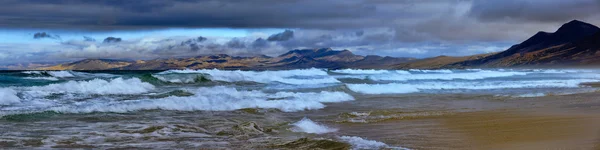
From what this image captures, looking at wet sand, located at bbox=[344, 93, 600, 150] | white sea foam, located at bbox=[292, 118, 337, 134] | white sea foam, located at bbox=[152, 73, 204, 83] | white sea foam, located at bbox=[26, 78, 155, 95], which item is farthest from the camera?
white sea foam, located at bbox=[152, 73, 204, 83]

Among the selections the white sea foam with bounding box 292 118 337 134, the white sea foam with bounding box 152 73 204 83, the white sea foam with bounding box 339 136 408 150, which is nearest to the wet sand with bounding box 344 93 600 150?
the white sea foam with bounding box 339 136 408 150

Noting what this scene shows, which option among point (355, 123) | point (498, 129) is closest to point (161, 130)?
point (355, 123)

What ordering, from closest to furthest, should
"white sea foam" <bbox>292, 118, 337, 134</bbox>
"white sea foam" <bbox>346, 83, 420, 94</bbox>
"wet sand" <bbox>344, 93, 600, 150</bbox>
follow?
"wet sand" <bbox>344, 93, 600, 150</bbox>
"white sea foam" <bbox>292, 118, 337, 134</bbox>
"white sea foam" <bbox>346, 83, 420, 94</bbox>

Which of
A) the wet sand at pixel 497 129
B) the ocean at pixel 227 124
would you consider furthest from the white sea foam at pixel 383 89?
the wet sand at pixel 497 129

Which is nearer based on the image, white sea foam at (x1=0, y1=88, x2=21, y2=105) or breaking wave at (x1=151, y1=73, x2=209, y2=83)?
white sea foam at (x1=0, y1=88, x2=21, y2=105)

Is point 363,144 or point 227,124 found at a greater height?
point 227,124

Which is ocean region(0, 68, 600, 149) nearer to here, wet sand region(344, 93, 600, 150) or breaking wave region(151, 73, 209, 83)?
wet sand region(344, 93, 600, 150)

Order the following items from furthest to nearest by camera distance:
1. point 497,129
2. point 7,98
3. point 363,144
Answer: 1. point 7,98
2. point 497,129
3. point 363,144

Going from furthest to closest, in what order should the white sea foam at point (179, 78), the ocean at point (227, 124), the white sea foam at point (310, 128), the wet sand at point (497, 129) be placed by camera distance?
1. the white sea foam at point (179, 78)
2. the white sea foam at point (310, 128)
3. the ocean at point (227, 124)
4. the wet sand at point (497, 129)

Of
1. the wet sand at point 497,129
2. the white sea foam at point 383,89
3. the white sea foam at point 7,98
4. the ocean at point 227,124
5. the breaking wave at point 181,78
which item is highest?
the breaking wave at point 181,78

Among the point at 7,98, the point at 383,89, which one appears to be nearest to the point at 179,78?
the point at 383,89

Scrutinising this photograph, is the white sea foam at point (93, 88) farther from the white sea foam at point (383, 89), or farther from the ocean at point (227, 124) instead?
the white sea foam at point (383, 89)

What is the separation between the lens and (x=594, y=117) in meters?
13.4

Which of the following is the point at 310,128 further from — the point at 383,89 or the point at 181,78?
the point at 181,78
